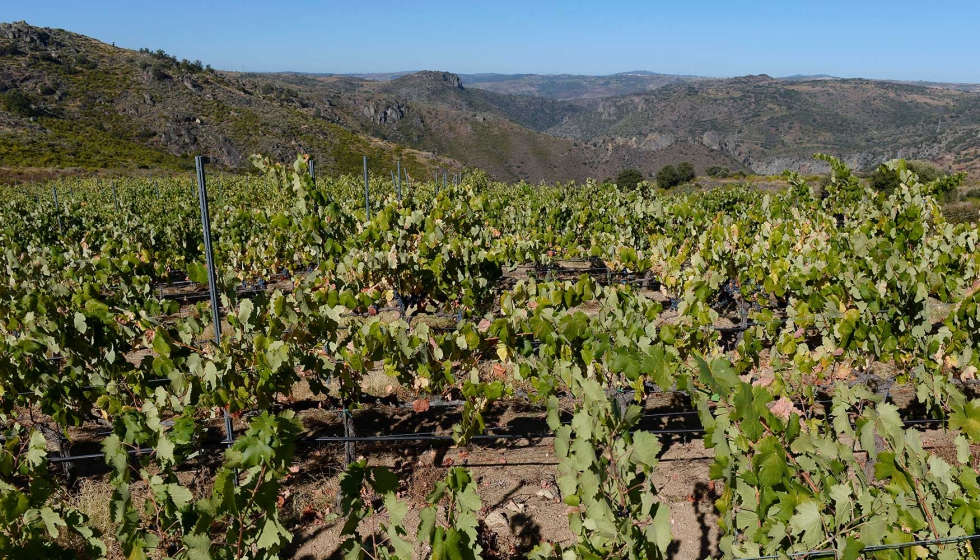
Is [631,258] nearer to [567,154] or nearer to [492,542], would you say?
[492,542]

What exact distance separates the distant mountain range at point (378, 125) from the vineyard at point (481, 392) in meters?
44.4

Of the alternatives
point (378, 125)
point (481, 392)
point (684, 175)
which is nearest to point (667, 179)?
point (684, 175)

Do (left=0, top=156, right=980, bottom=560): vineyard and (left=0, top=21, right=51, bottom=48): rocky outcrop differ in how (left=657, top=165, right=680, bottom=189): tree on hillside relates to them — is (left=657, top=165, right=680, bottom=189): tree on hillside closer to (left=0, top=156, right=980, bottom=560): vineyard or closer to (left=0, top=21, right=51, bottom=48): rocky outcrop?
(left=0, top=156, right=980, bottom=560): vineyard

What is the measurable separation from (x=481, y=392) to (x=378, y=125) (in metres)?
109

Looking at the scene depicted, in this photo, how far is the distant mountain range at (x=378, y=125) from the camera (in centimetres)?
5419

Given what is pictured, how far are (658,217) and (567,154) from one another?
282ft

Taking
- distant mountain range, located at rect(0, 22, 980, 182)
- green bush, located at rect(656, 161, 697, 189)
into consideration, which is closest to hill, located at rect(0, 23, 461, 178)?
distant mountain range, located at rect(0, 22, 980, 182)

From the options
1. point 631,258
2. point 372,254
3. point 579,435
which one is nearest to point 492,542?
point 579,435

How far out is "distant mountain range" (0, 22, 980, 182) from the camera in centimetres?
5419

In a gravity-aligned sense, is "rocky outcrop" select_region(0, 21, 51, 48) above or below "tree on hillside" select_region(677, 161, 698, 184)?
above

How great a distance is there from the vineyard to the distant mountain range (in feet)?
146

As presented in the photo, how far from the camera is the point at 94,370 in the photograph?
427 centimetres

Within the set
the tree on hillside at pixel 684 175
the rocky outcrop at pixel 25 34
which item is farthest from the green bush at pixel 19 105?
the tree on hillside at pixel 684 175

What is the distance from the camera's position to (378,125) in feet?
350
